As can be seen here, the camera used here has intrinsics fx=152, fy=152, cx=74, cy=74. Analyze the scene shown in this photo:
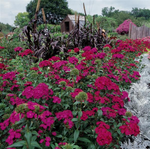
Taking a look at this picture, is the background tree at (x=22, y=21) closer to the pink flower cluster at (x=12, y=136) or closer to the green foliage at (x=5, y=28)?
the green foliage at (x=5, y=28)

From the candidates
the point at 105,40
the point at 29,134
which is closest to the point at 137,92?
the point at 29,134

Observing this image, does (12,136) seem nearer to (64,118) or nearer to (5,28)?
(64,118)

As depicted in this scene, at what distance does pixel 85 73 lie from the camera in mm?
2238

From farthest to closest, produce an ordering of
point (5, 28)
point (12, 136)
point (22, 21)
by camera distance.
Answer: point (22, 21) < point (5, 28) < point (12, 136)

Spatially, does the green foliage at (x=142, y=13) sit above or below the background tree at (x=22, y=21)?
above

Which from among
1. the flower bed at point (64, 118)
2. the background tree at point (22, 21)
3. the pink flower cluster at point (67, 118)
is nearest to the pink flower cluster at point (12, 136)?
the flower bed at point (64, 118)

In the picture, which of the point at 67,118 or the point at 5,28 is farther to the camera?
the point at 5,28

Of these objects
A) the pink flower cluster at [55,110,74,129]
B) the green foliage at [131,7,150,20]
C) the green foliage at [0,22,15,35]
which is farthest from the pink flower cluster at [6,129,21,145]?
the green foliage at [131,7,150,20]

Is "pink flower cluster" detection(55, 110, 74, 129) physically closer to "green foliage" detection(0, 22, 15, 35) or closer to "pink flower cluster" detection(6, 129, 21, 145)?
"pink flower cluster" detection(6, 129, 21, 145)

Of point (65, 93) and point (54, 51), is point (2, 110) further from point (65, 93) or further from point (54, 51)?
point (54, 51)

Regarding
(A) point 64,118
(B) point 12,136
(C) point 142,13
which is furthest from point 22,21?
(B) point 12,136

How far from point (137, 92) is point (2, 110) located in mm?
2253

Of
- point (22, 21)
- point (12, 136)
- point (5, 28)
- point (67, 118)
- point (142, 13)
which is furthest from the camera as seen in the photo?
point (142, 13)

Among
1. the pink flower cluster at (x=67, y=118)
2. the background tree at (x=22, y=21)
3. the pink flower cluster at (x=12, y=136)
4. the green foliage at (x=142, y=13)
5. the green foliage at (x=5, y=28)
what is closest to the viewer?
the pink flower cluster at (x=12, y=136)
